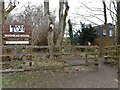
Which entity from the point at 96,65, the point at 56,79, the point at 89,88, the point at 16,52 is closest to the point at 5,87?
the point at 56,79

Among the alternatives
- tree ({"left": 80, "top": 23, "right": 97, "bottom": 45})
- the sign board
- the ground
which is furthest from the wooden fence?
tree ({"left": 80, "top": 23, "right": 97, "bottom": 45})

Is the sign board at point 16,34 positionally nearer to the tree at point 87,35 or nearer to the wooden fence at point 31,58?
the wooden fence at point 31,58

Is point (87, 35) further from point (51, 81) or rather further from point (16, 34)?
point (51, 81)

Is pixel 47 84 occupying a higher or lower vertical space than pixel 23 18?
lower

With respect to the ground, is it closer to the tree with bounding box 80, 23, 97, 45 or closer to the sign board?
the sign board

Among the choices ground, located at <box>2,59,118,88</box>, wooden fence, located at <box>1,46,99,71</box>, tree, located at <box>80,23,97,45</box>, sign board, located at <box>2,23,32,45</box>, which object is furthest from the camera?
tree, located at <box>80,23,97,45</box>

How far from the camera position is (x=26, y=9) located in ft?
91.1

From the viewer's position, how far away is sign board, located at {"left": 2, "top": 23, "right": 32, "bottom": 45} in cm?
1177

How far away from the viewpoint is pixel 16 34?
1185cm

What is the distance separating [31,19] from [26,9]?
4.18 ft

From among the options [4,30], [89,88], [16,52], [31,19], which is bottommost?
[89,88]

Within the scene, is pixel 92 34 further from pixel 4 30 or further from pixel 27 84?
pixel 27 84

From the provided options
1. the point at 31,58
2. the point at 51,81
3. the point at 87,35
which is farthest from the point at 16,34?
the point at 87,35

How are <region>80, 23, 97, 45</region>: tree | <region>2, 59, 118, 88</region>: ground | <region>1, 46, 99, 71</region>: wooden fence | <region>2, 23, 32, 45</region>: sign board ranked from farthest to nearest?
<region>80, 23, 97, 45</region>: tree, <region>2, 23, 32, 45</region>: sign board, <region>1, 46, 99, 71</region>: wooden fence, <region>2, 59, 118, 88</region>: ground
